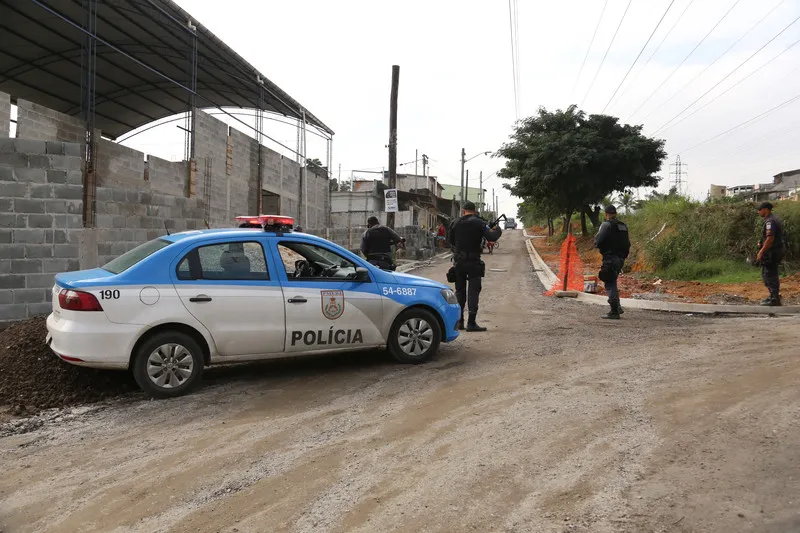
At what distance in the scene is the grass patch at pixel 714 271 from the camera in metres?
13.2

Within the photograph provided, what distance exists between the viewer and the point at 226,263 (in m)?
5.63

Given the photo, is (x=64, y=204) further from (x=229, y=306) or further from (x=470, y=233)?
(x=470, y=233)

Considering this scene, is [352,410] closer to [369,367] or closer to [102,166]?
[369,367]

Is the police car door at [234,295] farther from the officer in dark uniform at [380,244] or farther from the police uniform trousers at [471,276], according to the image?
the officer in dark uniform at [380,244]

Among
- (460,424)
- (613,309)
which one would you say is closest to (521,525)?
(460,424)

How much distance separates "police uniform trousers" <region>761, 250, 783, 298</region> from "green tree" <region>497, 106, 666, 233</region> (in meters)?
19.2

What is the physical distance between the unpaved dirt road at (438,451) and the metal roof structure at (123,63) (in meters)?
9.42

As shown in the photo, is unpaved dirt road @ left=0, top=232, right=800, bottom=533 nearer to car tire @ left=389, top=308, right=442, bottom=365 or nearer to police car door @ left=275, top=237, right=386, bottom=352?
car tire @ left=389, top=308, right=442, bottom=365

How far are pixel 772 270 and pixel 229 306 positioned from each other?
350 inches

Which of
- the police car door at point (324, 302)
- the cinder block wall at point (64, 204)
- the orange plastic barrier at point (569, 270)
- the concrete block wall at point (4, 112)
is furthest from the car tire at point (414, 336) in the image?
the concrete block wall at point (4, 112)

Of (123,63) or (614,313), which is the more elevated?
(123,63)

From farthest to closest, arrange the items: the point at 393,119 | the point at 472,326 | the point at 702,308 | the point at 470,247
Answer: the point at 393,119 < the point at 702,308 < the point at 472,326 < the point at 470,247

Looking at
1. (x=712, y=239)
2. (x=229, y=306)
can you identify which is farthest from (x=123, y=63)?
(x=712, y=239)

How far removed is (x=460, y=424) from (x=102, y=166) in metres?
11.4
